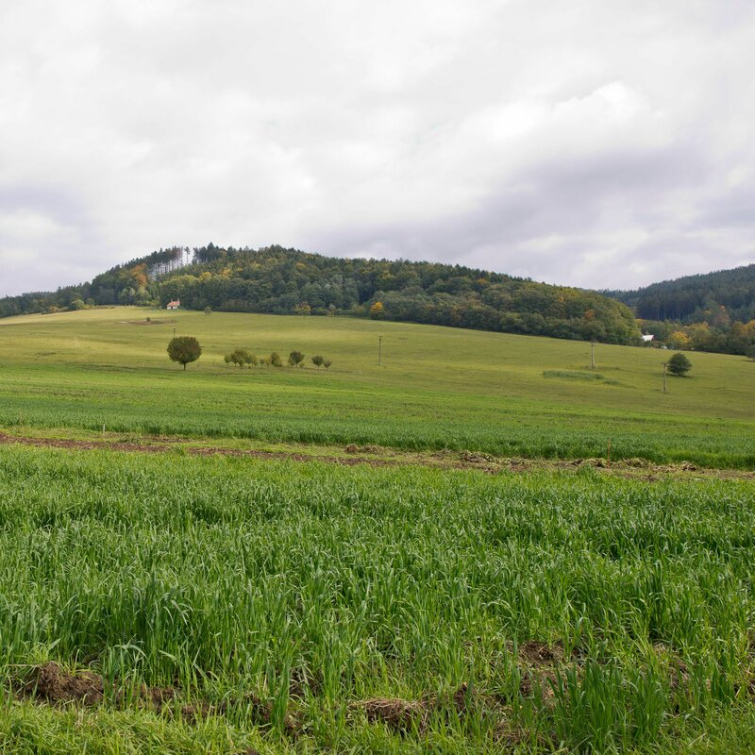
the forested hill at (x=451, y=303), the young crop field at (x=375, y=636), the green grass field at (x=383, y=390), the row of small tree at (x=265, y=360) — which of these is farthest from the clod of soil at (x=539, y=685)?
the forested hill at (x=451, y=303)

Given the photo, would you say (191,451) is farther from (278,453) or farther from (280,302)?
(280,302)

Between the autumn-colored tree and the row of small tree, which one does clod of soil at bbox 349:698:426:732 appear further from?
the autumn-colored tree

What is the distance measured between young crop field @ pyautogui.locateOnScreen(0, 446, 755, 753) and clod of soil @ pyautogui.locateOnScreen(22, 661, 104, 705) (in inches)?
0.5

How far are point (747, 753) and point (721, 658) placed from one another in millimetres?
1130

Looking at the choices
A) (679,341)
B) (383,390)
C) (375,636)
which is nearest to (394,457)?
(375,636)

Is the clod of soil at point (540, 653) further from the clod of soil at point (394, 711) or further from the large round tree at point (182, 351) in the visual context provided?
the large round tree at point (182, 351)

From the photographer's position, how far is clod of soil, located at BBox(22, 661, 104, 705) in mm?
4016

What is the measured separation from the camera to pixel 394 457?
22.5m

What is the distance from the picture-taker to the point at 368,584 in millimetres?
5340

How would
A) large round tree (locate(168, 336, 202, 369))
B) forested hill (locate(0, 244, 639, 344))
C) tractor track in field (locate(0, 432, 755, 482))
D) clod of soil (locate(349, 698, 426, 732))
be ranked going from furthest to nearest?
forested hill (locate(0, 244, 639, 344)) → large round tree (locate(168, 336, 202, 369)) → tractor track in field (locate(0, 432, 755, 482)) → clod of soil (locate(349, 698, 426, 732))

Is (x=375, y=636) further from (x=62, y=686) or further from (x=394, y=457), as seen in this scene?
(x=394, y=457)

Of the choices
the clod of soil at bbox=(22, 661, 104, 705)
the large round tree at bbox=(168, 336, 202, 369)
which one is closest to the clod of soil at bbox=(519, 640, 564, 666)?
the clod of soil at bbox=(22, 661, 104, 705)

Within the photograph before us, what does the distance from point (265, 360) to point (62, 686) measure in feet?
313

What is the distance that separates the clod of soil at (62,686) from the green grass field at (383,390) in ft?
72.0
